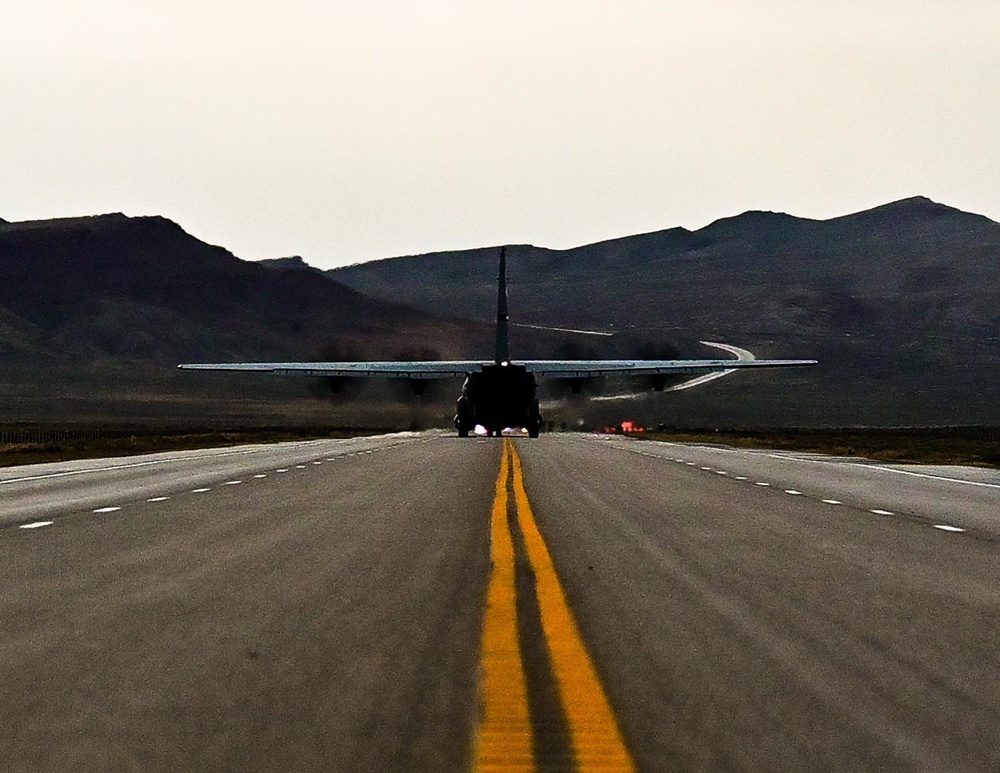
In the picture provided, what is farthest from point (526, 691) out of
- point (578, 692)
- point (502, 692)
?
point (578, 692)

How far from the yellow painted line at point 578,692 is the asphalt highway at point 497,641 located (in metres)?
0.02

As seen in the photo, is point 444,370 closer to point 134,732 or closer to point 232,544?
point 232,544

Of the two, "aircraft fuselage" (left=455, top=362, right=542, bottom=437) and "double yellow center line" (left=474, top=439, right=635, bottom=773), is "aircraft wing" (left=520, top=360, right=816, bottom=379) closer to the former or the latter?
"aircraft fuselage" (left=455, top=362, right=542, bottom=437)

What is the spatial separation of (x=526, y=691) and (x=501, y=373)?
77219mm

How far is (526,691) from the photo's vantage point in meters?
7.43

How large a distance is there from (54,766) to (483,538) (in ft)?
33.1

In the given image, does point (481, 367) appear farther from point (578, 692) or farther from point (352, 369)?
point (578, 692)

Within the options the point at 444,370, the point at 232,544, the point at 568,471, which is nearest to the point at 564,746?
the point at 232,544

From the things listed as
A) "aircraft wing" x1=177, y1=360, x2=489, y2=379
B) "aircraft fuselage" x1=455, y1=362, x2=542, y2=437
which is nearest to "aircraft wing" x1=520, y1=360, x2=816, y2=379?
"aircraft wing" x1=177, y1=360, x2=489, y2=379

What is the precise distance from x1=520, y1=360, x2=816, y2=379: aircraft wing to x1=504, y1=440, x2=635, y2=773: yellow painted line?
7936cm

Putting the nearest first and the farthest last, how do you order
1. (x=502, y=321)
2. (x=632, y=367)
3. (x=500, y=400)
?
(x=500, y=400)
(x=632, y=367)
(x=502, y=321)

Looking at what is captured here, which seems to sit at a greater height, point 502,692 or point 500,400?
point 500,400

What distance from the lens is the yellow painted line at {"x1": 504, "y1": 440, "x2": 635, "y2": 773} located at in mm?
6156

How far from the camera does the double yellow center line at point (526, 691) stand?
6156 millimetres
